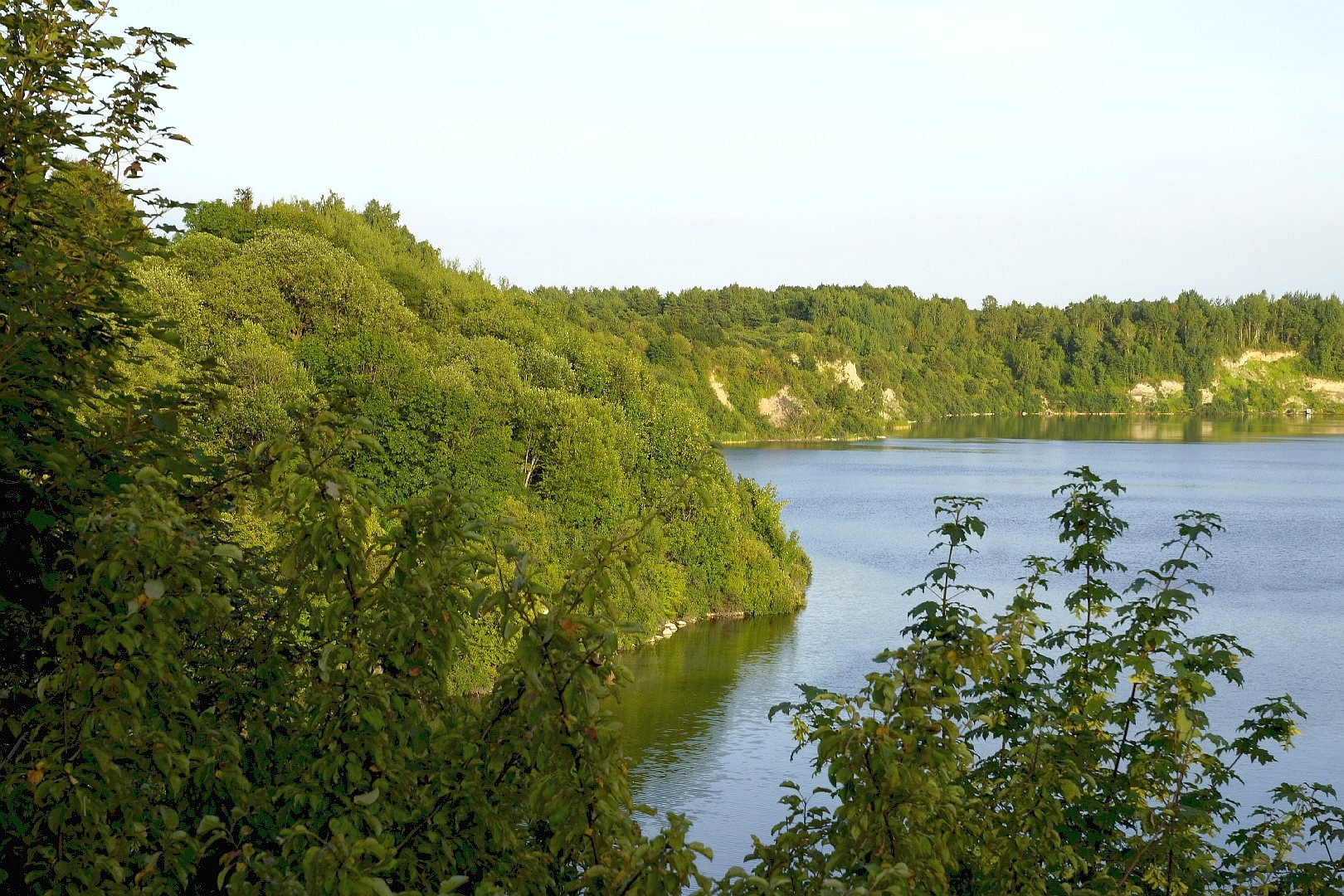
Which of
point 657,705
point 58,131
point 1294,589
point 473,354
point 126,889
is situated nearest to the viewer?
point 126,889

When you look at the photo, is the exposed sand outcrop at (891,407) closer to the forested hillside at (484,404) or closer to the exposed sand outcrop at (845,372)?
the exposed sand outcrop at (845,372)

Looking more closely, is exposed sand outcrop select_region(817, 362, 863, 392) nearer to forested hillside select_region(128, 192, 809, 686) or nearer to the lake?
the lake

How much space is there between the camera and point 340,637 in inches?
171

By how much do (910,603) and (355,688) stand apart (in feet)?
132

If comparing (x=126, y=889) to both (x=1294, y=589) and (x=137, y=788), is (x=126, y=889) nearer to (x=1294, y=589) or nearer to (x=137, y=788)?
(x=137, y=788)

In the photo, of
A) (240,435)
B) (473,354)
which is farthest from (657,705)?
(473,354)

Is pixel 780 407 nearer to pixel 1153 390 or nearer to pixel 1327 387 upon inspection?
pixel 1153 390

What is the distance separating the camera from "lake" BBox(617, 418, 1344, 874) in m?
26.5

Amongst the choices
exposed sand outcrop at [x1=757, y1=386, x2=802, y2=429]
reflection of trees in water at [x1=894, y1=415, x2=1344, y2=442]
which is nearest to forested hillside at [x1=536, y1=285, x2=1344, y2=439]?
exposed sand outcrop at [x1=757, y1=386, x2=802, y2=429]

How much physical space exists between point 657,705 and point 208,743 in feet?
94.6

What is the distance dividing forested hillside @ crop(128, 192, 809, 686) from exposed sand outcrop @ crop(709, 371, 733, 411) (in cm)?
7392

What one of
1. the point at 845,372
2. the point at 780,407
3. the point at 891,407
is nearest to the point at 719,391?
the point at 780,407

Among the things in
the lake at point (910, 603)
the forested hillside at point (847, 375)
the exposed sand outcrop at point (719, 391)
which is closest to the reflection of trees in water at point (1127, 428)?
the forested hillside at point (847, 375)

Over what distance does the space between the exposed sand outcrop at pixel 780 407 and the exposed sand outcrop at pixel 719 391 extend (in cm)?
463
